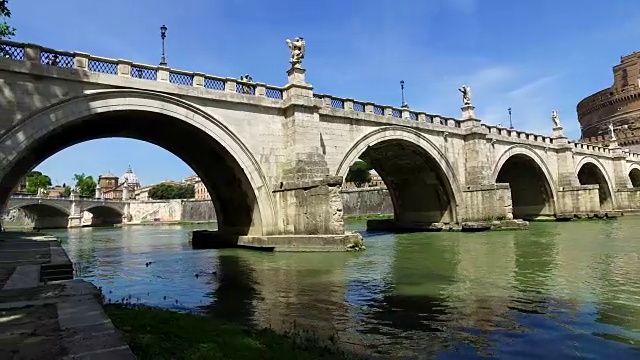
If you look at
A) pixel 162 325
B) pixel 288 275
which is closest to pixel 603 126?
pixel 288 275

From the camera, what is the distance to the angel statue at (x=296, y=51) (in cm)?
1856

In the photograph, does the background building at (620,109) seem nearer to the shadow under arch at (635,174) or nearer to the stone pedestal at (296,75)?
the shadow under arch at (635,174)

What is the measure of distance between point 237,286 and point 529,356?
666cm

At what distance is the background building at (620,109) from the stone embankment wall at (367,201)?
35607 mm

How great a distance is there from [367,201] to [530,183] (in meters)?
23.6

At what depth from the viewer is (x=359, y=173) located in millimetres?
79062

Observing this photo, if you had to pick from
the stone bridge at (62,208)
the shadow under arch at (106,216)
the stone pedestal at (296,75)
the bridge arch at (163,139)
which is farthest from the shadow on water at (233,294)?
the shadow under arch at (106,216)

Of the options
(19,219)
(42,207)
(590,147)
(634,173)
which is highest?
(590,147)

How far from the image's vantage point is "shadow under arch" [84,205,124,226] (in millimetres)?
76675

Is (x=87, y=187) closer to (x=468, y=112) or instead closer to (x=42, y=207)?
(x=42, y=207)

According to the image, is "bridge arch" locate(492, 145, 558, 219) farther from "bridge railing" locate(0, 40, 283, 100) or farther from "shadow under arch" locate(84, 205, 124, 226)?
"shadow under arch" locate(84, 205, 124, 226)

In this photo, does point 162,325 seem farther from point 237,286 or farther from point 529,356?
point 237,286

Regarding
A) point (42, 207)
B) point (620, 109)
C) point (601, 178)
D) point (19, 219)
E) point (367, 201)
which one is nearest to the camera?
point (601, 178)

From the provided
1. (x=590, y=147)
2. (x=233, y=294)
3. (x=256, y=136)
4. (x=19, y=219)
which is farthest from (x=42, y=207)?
(x=590, y=147)
